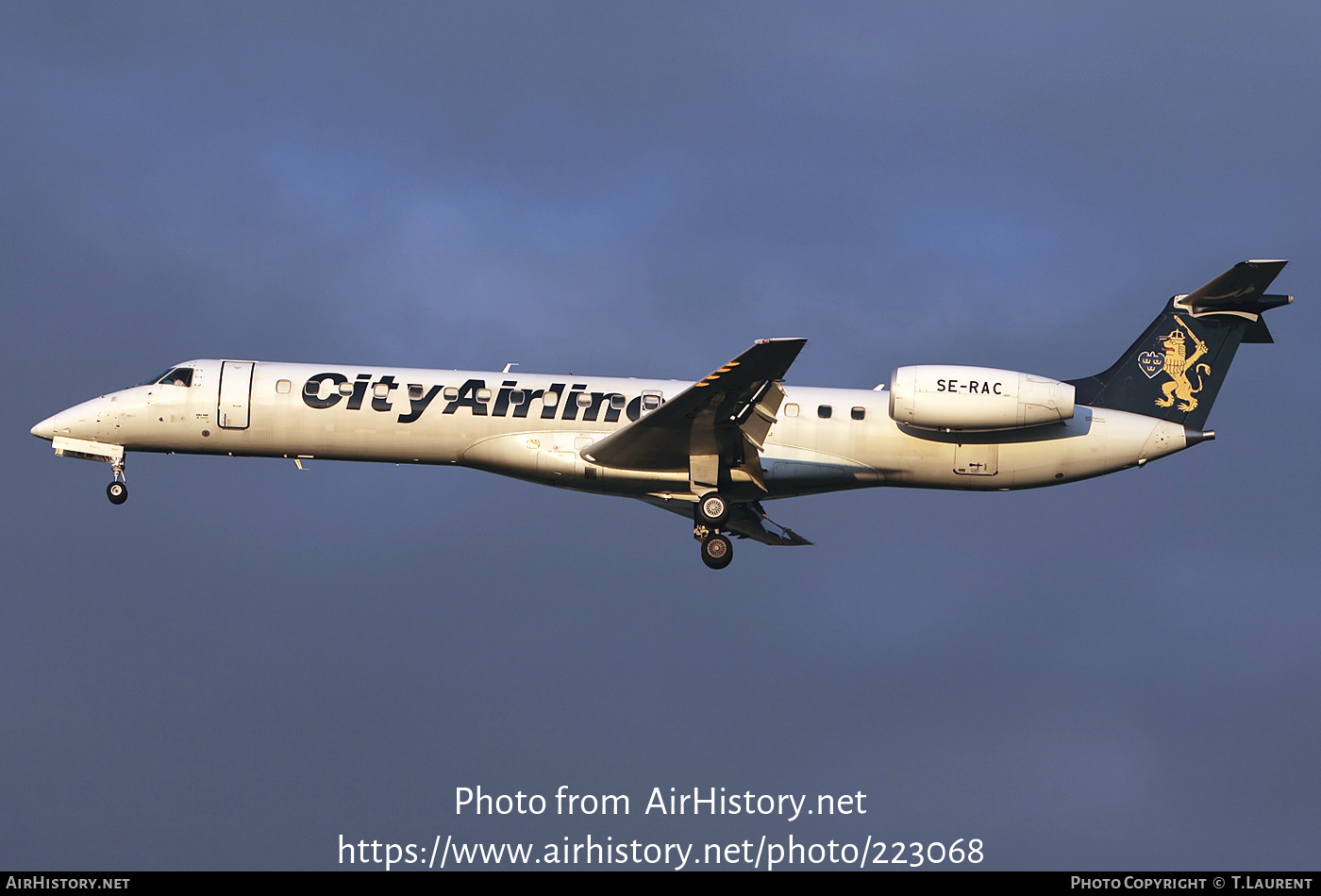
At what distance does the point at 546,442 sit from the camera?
101 feet

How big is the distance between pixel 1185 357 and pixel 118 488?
24.4m

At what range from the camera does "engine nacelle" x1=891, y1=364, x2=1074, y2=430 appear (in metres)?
29.9

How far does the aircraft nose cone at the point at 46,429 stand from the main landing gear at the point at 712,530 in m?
14.8

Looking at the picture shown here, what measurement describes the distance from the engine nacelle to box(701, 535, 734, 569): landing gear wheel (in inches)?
183

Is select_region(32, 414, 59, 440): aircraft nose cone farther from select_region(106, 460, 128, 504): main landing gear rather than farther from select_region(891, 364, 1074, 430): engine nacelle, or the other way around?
select_region(891, 364, 1074, 430): engine nacelle

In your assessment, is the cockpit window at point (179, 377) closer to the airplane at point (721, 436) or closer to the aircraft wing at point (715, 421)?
the airplane at point (721, 436)

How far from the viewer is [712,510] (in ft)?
100

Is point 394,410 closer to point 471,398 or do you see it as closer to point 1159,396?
point 471,398

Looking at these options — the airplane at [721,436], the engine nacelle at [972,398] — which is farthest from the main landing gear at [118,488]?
the engine nacelle at [972,398]

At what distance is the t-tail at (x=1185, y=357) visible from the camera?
31.4 meters

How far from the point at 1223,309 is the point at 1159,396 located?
2356 millimetres

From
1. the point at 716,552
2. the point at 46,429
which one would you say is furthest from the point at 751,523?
the point at 46,429

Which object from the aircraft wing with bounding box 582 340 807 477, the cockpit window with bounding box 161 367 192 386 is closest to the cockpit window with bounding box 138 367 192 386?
the cockpit window with bounding box 161 367 192 386

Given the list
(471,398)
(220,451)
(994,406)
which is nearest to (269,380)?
(220,451)
